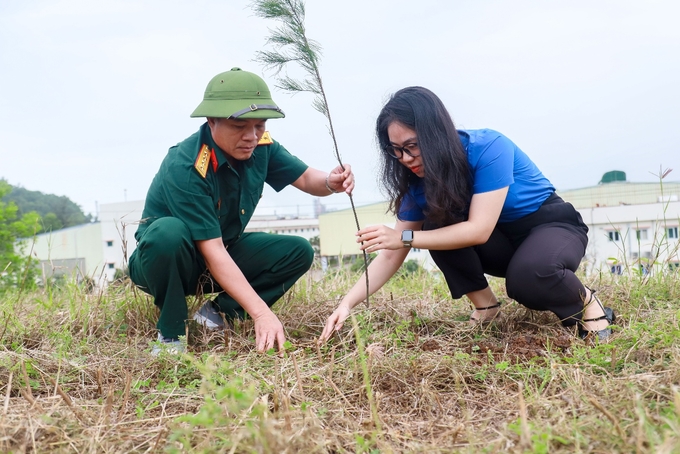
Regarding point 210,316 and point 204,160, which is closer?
point 204,160

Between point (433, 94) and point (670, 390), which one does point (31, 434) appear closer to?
point (670, 390)

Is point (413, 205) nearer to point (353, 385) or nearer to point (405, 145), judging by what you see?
point (405, 145)

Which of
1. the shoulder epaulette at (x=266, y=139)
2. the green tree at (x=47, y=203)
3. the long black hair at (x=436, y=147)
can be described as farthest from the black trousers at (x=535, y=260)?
the green tree at (x=47, y=203)

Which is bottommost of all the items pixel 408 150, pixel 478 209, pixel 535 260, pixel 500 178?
pixel 535 260

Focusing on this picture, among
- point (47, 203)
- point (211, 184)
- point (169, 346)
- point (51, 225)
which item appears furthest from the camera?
point (47, 203)

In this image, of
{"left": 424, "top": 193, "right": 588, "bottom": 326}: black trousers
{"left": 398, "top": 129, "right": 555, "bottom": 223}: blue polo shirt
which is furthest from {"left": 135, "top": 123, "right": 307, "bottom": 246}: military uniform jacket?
{"left": 424, "top": 193, "right": 588, "bottom": 326}: black trousers

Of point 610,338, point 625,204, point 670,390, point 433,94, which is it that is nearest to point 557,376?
point 670,390

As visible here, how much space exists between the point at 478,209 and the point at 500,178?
16cm

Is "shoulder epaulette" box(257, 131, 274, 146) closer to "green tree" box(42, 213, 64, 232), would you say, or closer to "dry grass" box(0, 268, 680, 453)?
"dry grass" box(0, 268, 680, 453)

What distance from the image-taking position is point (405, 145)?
8.36 ft

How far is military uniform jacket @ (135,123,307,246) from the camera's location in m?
2.66

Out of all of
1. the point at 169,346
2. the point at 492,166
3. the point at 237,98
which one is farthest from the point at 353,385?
the point at 237,98

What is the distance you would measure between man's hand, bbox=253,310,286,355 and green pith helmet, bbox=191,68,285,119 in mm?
857

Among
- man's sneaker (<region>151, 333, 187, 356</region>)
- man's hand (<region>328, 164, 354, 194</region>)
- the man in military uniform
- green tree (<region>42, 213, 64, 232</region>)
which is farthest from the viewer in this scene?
green tree (<region>42, 213, 64, 232</region>)
